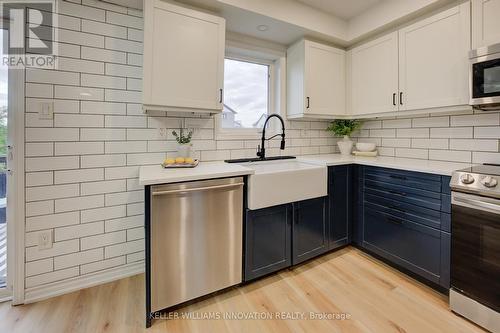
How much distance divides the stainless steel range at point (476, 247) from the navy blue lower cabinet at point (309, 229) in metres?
0.94

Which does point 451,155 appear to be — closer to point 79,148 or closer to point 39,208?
point 79,148

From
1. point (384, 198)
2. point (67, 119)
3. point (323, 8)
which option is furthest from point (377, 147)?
point (67, 119)

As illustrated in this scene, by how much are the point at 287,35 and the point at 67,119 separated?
6.91 ft

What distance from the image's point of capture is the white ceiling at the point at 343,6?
2.22 metres

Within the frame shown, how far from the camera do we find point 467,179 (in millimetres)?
1519

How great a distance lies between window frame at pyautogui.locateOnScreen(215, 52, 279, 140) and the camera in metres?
2.37

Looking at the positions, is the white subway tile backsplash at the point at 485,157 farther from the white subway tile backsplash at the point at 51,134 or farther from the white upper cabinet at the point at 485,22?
the white subway tile backsplash at the point at 51,134

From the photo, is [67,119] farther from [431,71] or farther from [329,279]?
[431,71]

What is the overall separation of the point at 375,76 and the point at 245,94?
1362mm

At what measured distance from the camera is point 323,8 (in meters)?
2.33

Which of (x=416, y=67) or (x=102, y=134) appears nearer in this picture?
(x=102, y=134)

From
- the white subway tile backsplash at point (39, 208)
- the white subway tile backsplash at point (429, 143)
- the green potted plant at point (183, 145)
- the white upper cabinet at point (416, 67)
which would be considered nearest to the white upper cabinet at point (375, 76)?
the white upper cabinet at point (416, 67)

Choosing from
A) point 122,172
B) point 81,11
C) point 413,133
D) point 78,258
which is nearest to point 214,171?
point 122,172

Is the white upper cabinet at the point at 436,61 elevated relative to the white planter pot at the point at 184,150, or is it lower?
elevated
